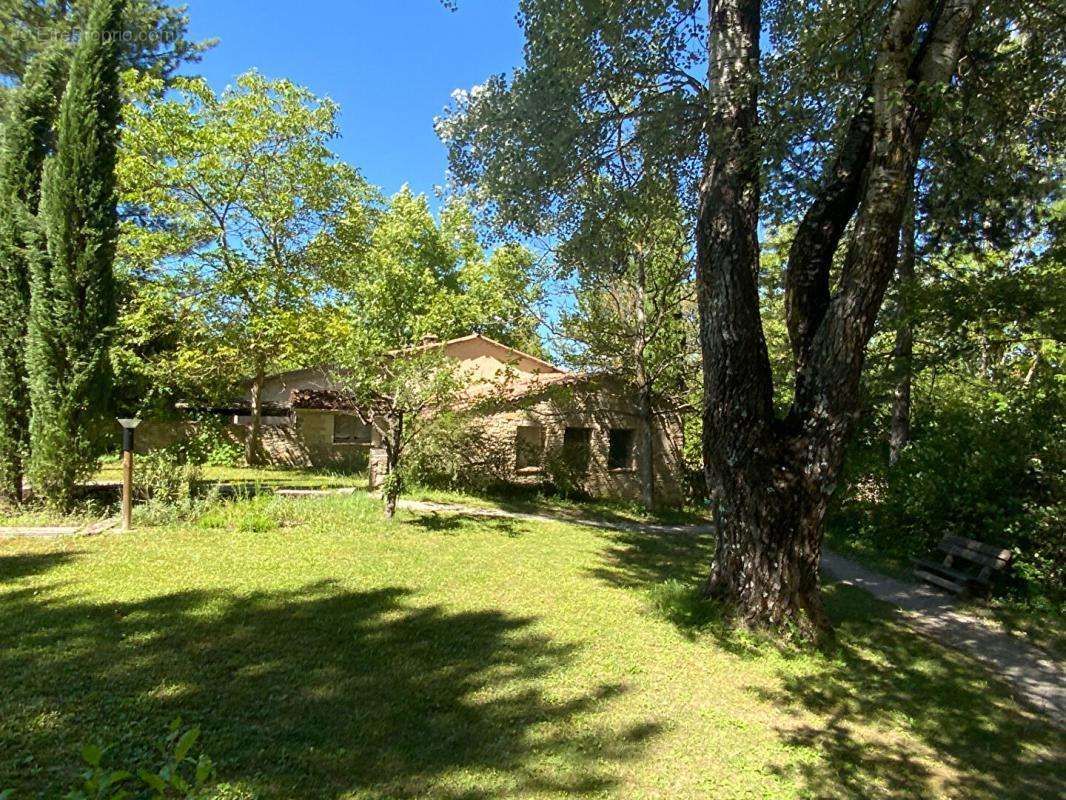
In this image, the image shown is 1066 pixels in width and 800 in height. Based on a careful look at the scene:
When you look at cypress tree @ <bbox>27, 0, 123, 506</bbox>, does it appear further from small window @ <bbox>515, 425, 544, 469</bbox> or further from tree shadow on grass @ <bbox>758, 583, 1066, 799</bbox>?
tree shadow on grass @ <bbox>758, 583, 1066, 799</bbox>

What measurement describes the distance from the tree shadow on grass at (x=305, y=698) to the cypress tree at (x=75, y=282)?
4403 millimetres

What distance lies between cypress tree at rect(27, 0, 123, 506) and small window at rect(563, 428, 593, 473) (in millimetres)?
10542

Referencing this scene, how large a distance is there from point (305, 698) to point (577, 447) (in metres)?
12.6

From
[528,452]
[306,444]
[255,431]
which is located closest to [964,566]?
[528,452]

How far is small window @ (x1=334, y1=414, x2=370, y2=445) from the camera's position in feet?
73.4

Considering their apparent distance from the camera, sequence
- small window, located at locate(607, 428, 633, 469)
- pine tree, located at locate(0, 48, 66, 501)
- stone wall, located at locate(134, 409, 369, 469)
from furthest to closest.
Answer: stone wall, located at locate(134, 409, 369, 469), small window, located at locate(607, 428, 633, 469), pine tree, located at locate(0, 48, 66, 501)

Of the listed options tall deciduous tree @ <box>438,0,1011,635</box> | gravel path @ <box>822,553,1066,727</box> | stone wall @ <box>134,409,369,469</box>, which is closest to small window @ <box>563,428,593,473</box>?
gravel path @ <box>822,553,1066,727</box>

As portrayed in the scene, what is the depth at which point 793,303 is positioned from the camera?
5.93 m

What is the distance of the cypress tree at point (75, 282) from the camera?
904 cm

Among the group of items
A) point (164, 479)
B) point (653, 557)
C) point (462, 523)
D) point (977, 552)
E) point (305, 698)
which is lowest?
point (653, 557)

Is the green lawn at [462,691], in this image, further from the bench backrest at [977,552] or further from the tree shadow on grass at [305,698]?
the bench backrest at [977,552]

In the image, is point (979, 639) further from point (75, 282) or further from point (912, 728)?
point (75, 282)

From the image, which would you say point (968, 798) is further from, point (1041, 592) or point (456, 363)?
point (456, 363)

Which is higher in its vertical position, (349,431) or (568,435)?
(349,431)
